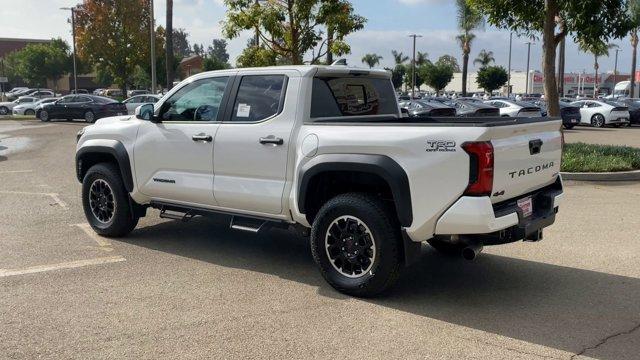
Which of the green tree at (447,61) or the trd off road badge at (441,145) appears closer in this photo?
the trd off road badge at (441,145)

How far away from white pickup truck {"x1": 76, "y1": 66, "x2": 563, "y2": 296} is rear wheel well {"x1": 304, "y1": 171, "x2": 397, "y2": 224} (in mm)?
12

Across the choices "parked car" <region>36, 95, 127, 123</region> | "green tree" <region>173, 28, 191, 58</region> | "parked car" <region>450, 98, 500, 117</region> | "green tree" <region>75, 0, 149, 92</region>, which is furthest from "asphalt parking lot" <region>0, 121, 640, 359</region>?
"green tree" <region>173, 28, 191, 58</region>

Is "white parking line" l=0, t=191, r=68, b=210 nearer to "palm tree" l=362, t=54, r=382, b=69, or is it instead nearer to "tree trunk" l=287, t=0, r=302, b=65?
"tree trunk" l=287, t=0, r=302, b=65

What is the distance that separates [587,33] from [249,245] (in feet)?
30.1

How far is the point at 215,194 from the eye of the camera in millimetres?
5688

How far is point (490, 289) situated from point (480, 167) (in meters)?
1.46

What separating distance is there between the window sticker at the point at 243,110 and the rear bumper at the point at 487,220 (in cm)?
213

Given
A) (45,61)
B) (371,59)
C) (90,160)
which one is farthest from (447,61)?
(90,160)

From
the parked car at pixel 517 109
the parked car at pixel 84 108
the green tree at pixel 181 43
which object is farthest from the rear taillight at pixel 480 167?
the green tree at pixel 181 43

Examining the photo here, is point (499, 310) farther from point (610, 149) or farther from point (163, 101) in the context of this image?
point (610, 149)

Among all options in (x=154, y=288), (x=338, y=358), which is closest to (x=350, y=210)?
(x=338, y=358)

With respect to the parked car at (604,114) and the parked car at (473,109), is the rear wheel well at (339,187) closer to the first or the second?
the parked car at (473,109)

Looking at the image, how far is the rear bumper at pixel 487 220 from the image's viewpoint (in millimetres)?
4273

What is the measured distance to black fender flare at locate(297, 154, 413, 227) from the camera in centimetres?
450
